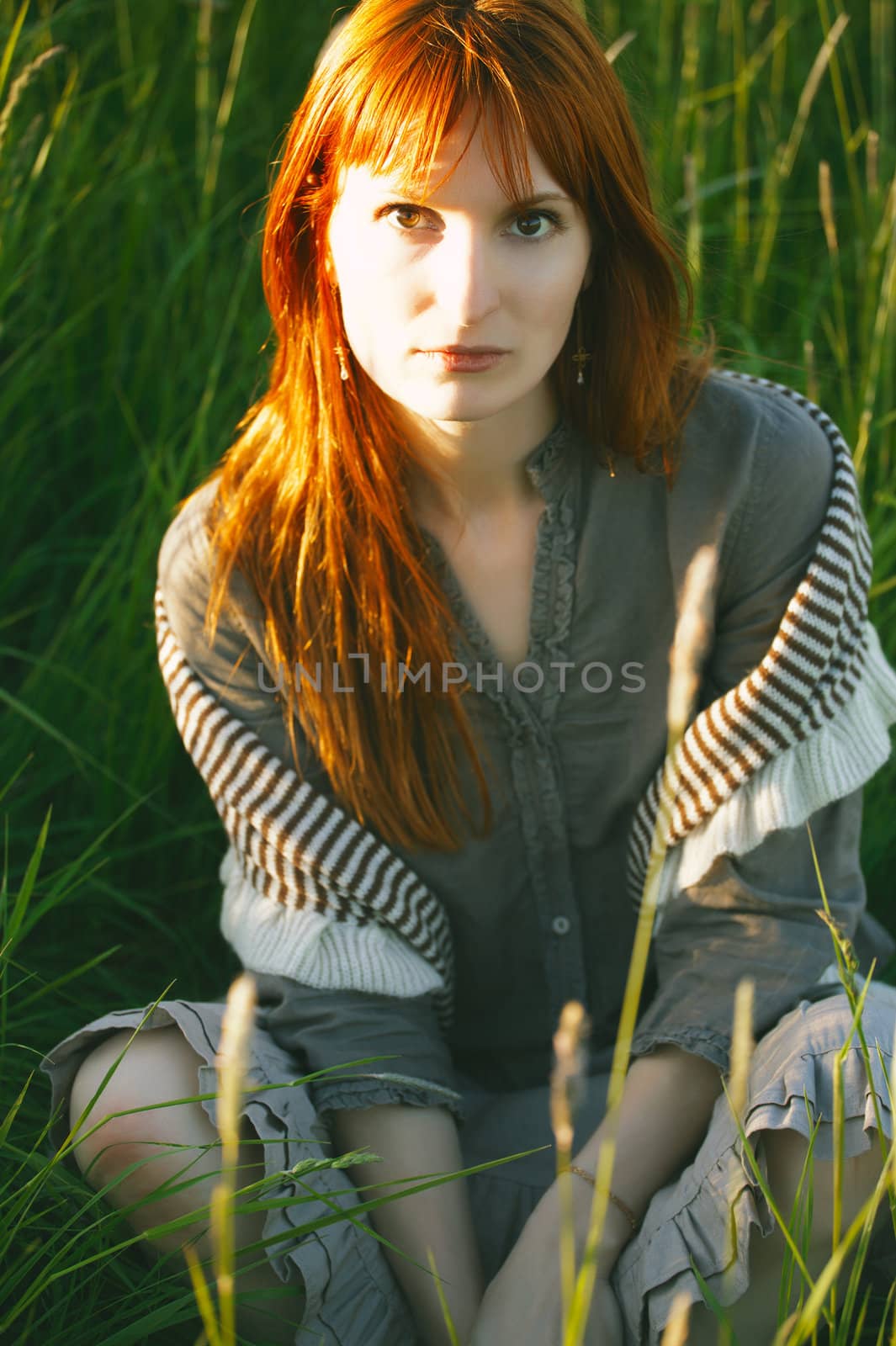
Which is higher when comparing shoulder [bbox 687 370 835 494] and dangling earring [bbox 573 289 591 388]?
dangling earring [bbox 573 289 591 388]

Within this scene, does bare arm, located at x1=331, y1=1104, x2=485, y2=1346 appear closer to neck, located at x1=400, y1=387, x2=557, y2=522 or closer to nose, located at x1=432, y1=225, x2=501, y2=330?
neck, located at x1=400, y1=387, x2=557, y2=522

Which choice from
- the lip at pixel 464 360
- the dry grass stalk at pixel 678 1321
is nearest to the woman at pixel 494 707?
the lip at pixel 464 360

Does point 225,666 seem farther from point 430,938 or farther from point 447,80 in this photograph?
point 447,80

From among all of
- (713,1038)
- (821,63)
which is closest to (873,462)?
(821,63)

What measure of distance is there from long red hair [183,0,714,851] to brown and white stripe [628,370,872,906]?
18cm

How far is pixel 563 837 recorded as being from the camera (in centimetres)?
142

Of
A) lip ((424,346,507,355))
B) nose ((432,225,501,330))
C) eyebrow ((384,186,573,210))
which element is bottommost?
lip ((424,346,507,355))

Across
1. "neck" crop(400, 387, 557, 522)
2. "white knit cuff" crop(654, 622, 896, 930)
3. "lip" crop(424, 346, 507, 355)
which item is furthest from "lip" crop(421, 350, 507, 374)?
"white knit cuff" crop(654, 622, 896, 930)

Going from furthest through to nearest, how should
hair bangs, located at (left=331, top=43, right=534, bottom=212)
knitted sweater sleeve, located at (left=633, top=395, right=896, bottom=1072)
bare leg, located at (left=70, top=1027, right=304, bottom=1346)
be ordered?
knitted sweater sleeve, located at (left=633, top=395, right=896, bottom=1072) < bare leg, located at (left=70, top=1027, right=304, bottom=1346) < hair bangs, located at (left=331, top=43, right=534, bottom=212)

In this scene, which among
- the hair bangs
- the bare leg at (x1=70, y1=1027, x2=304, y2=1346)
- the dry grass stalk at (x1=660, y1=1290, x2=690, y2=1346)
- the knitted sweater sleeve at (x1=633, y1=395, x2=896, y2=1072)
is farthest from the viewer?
the knitted sweater sleeve at (x1=633, y1=395, x2=896, y2=1072)

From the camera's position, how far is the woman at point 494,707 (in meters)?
1.12

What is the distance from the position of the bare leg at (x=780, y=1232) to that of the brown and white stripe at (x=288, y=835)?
43 cm

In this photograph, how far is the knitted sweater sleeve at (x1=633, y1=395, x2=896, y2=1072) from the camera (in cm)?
128

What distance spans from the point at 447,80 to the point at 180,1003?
85 cm
